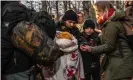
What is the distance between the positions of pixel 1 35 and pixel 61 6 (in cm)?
1987

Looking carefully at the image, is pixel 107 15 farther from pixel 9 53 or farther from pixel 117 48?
pixel 9 53

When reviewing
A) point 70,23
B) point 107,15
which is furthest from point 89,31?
A: point 107,15

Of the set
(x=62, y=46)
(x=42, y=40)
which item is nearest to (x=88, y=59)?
(x=62, y=46)

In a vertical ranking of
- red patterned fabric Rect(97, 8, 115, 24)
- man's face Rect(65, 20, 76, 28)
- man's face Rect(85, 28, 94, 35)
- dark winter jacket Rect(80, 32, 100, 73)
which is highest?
red patterned fabric Rect(97, 8, 115, 24)

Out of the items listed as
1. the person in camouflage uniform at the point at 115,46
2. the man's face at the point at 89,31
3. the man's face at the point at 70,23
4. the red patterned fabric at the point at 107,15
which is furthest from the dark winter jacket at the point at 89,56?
the person in camouflage uniform at the point at 115,46

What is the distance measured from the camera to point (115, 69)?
5.11 metres

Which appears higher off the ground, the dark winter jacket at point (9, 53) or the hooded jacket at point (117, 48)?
the dark winter jacket at point (9, 53)

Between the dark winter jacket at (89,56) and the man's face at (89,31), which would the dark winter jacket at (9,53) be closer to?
the dark winter jacket at (89,56)

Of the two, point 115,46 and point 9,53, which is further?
point 115,46

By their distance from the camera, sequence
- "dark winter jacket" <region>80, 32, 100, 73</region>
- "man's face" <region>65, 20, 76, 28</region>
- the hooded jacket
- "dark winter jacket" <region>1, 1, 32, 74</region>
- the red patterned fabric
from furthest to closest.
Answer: "dark winter jacket" <region>80, 32, 100, 73</region>, "man's face" <region>65, 20, 76, 28</region>, the red patterned fabric, the hooded jacket, "dark winter jacket" <region>1, 1, 32, 74</region>

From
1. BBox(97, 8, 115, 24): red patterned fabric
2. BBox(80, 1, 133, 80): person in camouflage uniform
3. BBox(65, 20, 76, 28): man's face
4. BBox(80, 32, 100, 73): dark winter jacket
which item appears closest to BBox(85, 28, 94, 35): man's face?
BBox(80, 32, 100, 73): dark winter jacket

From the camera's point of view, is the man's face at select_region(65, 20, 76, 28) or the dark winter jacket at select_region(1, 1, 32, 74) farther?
the man's face at select_region(65, 20, 76, 28)

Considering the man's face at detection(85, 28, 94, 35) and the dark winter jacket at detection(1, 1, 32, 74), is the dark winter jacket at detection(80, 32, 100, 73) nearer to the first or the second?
the man's face at detection(85, 28, 94, 35)

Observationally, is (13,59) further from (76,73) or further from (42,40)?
(76,73)
